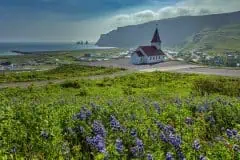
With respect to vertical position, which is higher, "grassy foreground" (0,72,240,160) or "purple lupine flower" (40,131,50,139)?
"purple lupine flower" (40,131,50,139)

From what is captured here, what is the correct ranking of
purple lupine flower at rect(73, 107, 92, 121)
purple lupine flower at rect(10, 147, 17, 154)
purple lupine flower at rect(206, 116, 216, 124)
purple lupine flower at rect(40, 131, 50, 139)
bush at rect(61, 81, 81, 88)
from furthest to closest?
bush at rect(61, 81, 81, 88), purple lupine flower at rect(206, 116, 216, 124), purple lupine flower at rect(73, 107, 92, 121), purple lupine flower at rect(40, 131, 50, 139), purple lupine flower at rect(10, 147, 17, 154)

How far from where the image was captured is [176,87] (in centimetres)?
3244

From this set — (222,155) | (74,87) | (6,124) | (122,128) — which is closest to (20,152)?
(6,124)

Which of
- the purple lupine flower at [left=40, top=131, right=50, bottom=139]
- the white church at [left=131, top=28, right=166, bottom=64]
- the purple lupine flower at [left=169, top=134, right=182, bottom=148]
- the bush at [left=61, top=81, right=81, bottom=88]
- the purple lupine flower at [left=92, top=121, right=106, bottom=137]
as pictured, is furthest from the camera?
the white church at [left=131, top=28, right=166, bottom=64]

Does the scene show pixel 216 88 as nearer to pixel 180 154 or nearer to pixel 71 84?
pixel 71 84

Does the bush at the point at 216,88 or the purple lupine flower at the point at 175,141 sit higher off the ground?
the purple lupine flower at the point at 175,141

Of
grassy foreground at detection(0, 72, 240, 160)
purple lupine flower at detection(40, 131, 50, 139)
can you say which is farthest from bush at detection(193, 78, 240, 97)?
purple lupine flower at detection(40, 131, 50, 139)

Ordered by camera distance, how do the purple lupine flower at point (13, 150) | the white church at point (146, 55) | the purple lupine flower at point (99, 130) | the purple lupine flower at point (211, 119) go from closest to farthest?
the purple lupine flower at point (13, 150) → the purple lupine flower at point (99, 130) → the purple lupine flower at point (211, 119) → the white church at point (146, 55)

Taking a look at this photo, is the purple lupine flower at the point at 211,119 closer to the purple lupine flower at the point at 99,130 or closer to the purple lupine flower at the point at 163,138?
the purple lupine flower at the point at 163,138

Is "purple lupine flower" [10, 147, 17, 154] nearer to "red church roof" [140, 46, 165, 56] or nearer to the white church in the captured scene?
the white church

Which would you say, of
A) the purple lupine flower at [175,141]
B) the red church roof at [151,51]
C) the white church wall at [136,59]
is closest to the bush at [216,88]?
the purple lupine flower at [175,141]

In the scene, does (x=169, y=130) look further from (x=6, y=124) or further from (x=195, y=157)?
(x=6, y=124)

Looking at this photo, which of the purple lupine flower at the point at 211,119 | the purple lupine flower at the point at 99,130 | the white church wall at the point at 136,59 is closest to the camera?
the purple lupine flower at the point at 99,130

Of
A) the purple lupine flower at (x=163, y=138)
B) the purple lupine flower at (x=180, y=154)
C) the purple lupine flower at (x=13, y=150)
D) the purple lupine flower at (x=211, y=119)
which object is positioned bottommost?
the purple lupine flower at (x=211, y=119)
